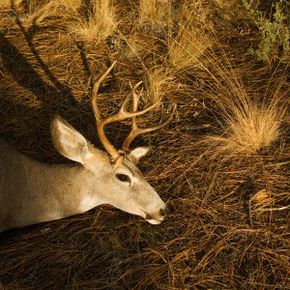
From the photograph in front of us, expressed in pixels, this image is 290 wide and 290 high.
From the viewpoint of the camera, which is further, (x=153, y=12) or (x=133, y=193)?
(x=153, y=12)

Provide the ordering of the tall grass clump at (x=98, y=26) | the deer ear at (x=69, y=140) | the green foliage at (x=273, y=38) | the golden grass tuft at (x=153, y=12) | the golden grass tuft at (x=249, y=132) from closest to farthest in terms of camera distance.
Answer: the deer ear at (x=69, y=140)
the golden grass tuft at (x=249, y=132)
the green foliage at (x=273, y=38)
the tall grass clump at (x=98, y=26)
the golden grass tuft at (x=153, y=12)

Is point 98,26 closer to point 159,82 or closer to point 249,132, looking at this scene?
point 159,82

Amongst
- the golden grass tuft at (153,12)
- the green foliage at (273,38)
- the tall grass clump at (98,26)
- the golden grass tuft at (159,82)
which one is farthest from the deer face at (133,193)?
the golden grass tuft at (153,12)

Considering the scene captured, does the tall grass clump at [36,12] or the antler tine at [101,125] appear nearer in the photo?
the antler tine at [101,125]

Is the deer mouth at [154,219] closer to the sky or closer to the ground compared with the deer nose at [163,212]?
closer to the ground

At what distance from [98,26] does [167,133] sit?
1.71 metres

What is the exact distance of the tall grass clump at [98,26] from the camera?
19.8ft

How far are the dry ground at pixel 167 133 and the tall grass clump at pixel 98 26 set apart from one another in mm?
12

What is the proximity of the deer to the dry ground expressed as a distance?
0.17m

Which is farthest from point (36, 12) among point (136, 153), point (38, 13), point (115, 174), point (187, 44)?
point (115, 174)

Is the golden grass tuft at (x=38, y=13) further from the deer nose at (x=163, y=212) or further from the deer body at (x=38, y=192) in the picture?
the deer nose at (x=163, y=212)

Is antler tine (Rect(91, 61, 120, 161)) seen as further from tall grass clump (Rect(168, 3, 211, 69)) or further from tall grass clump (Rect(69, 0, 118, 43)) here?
tall grass clump (Rect(69, 0, 118, 43))

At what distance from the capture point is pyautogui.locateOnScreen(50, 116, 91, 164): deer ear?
3.82 m

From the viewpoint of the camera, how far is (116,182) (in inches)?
157
